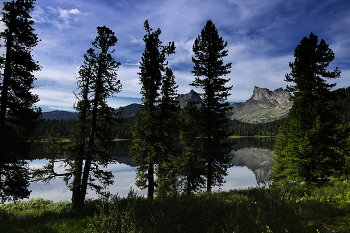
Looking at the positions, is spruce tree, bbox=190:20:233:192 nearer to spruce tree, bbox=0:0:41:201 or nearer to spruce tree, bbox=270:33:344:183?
spruce tree, bbox=270:33:344:183

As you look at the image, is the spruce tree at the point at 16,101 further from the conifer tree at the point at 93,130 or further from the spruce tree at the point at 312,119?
the spruce tree at the point at 312,119

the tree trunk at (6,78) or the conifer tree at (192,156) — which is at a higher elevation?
the tree trunk at (6,78)

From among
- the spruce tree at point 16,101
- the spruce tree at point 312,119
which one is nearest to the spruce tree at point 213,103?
the spruce tree at point 312,119

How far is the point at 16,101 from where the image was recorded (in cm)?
1237

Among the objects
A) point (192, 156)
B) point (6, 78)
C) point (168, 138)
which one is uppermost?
point (6, 78)

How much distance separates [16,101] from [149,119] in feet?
31.3

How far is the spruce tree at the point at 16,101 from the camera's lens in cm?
1145

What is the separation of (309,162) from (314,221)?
13.2 meters

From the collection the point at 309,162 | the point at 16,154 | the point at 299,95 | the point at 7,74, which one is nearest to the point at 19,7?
the point at 7,74

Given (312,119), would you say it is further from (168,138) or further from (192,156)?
(168,138)

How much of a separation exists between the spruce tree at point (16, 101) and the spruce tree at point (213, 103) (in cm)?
1350

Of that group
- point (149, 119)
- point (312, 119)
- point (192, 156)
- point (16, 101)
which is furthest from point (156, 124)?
point (312, 119)

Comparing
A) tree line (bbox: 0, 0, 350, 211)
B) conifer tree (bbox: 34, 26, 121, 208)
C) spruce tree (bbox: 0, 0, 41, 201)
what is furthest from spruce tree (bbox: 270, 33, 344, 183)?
spruce tree (bbox: 0, 0, 41, 201)

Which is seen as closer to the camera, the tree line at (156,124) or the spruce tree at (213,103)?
the tree line at (156,124)
